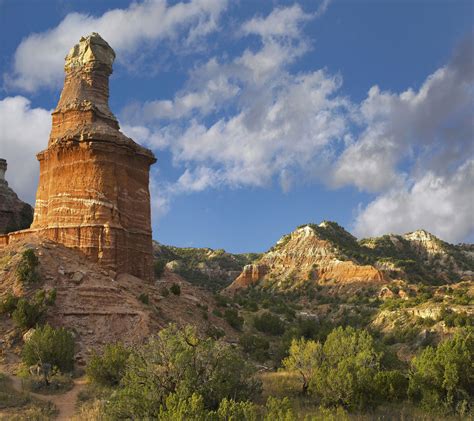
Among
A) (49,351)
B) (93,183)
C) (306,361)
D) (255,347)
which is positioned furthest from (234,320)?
(306,361)

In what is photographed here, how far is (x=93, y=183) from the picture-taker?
31391 mm

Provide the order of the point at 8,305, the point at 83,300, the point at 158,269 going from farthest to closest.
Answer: the point at 158,269 → the point at 83,300 → the point at 8,305

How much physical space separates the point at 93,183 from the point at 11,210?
24.4m

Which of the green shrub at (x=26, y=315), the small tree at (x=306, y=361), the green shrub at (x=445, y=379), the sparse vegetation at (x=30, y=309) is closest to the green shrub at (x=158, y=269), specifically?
the sparse vegetation at (x=30, y=309)

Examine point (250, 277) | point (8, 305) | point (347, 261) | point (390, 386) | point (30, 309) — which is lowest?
point (390, 386)

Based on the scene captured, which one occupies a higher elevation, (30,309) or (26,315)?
(30,309)

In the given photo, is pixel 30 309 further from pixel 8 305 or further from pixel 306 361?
pixel 306 361

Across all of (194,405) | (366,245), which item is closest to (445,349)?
(194,405)

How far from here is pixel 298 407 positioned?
15.5 m

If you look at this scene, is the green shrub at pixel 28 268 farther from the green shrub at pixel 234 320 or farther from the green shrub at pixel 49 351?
the green shrub at pixel 234 320

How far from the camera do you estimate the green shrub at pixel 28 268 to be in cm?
2687

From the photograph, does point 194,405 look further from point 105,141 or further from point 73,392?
point 105,141

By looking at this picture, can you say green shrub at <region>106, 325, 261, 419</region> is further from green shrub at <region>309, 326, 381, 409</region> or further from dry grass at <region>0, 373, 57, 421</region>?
dry grass at <region>0, 373, 57, 421</region>

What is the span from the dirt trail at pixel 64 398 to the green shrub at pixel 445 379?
11391mm
